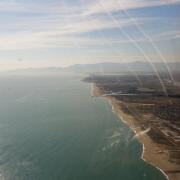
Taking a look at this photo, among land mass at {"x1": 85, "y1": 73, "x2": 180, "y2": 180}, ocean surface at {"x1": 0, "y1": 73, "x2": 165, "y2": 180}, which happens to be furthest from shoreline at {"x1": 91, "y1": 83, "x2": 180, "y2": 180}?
ocean surface at {"x1": 0, "y1": 73, "x2": 165, "y2": 180}

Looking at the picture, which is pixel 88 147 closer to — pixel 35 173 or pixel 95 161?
pixel 95 161

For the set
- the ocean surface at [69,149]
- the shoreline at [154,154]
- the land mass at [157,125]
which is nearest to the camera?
the ocean surface at [69,149]

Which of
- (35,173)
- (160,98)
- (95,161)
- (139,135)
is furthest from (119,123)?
(160,98)

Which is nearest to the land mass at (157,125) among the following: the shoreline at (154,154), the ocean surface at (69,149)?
the shoreline at (154,154)

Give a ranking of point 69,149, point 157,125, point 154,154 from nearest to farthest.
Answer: point 154,154, point 69,149, point 157,125

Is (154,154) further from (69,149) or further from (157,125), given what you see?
(157,125)

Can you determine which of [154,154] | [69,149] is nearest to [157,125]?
[154,154]

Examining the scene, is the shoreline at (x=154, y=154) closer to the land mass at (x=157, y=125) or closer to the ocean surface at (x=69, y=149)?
the land mass at (x=157, y=125)

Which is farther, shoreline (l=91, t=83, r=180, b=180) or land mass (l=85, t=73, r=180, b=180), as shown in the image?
land mass (l=85, t=73, r=180, b=180)

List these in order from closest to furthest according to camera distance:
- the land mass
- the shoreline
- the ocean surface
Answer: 1. the ocean surface
2. the shoreline
3. the land mass

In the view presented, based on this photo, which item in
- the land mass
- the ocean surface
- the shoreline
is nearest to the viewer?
the ocean surface

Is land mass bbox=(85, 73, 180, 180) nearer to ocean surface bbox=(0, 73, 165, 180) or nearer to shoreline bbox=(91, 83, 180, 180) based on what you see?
shoreline bbox=(91, 83, 180, 180)
